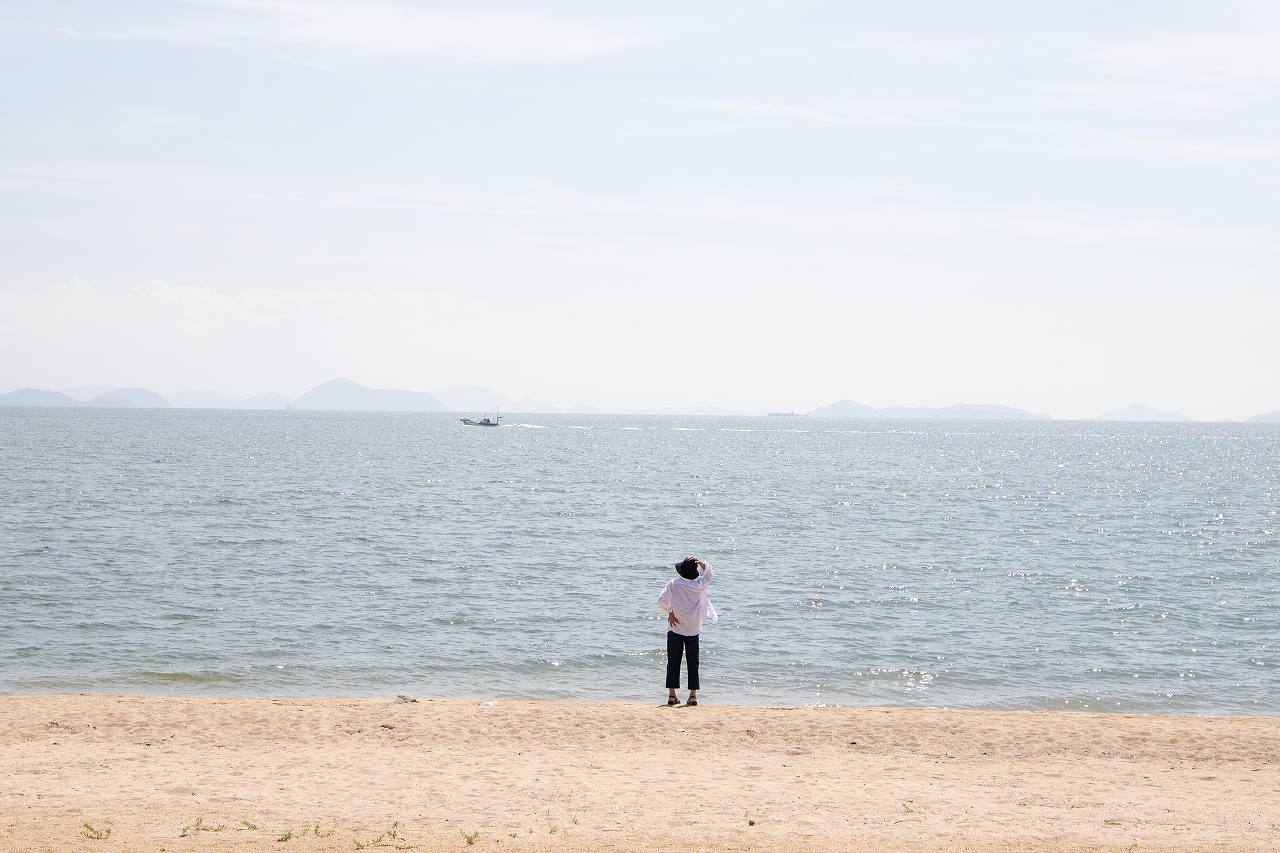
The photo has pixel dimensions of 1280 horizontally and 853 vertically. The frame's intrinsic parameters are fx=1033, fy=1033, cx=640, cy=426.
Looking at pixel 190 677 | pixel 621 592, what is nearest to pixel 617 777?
pixel 190 677

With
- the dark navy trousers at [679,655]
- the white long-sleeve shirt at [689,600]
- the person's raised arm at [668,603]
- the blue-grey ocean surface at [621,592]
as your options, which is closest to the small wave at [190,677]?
the blue-grey ocean surface at [621,592]

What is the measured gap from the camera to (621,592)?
30.5 m

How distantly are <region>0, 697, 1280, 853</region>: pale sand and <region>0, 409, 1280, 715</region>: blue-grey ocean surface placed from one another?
3.62 meters

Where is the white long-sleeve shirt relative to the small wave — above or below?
above

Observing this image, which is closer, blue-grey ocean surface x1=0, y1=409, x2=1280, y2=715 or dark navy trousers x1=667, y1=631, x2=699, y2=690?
dark navy trousers x1=667, y1=631, x2=699, y2=690

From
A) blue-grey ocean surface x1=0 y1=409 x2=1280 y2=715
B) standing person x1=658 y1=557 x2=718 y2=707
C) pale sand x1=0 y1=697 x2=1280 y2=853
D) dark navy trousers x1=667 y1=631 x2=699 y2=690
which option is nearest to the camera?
pale sand x1=0 y1=697 x2=1280 y2=853

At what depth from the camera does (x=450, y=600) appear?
94.0 ft

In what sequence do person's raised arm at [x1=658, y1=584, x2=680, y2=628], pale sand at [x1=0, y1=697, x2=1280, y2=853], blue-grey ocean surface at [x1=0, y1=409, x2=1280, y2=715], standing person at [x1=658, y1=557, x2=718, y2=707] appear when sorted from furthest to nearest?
blue-grey ocean surface at [x1=0, y1=409, x2=1280, y2=715] → person's raised arm at [x1=658, y1=584, x2=680, y2=628] → standing person at [x1=658, y1=557, x2=718, y2=707] → pale sand at [x1=0, y1=697, x2=1280, y2=853]

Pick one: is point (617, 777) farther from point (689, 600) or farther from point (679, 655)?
point (679, 655)

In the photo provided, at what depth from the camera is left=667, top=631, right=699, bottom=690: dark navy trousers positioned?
16.1 m

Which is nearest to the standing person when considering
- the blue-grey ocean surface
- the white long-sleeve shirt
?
the white long-sleeve shirt

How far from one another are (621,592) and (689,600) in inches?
596

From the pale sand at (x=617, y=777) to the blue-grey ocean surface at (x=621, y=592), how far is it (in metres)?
3.62

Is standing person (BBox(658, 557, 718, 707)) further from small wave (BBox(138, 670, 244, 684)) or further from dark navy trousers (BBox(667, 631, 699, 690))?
small wave (BBox(138, 670, 244, 684))
